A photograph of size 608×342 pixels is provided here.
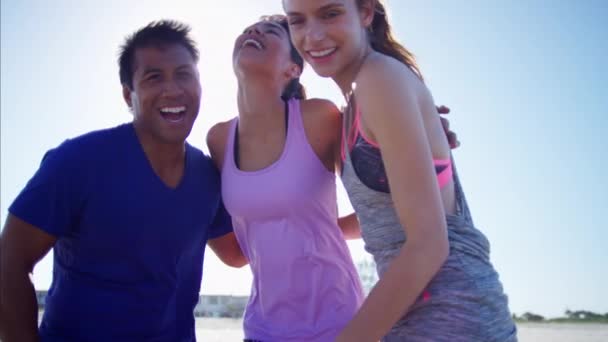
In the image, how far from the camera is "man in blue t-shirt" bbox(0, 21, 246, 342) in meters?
3.24

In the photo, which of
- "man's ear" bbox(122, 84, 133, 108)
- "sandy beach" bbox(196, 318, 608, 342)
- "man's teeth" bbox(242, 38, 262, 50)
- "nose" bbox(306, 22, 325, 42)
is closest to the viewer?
"nose" bbox(306, 22, 325, 42)

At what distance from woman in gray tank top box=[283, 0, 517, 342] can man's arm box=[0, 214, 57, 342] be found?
1.84 m

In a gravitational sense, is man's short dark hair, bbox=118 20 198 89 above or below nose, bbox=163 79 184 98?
above

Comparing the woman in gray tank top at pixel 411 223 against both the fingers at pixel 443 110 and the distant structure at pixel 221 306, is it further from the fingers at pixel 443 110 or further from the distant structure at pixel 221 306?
the distant structure at pixel 221 306

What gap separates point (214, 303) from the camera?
26.2m

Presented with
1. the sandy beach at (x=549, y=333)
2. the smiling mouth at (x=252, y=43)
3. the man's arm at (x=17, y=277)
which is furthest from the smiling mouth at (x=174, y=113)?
the sandy beach at (x=549, y=333)

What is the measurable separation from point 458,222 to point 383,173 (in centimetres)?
35

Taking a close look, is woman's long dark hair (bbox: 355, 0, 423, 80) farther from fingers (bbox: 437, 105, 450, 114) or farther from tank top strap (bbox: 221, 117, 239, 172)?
tank top strap (bbox: 221, 117, 239, 172)

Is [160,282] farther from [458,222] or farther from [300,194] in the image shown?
[458,222]

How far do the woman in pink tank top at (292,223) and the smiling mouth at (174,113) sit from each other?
440mm

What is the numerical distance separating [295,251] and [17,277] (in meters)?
1.51

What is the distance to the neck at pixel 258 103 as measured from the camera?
12.1 ft

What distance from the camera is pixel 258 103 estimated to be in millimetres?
3725

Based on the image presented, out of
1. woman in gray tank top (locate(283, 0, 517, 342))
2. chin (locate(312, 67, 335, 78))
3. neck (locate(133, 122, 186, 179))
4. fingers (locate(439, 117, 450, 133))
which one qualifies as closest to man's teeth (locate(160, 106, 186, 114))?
neck (locate(133, 122, 186, 179))
